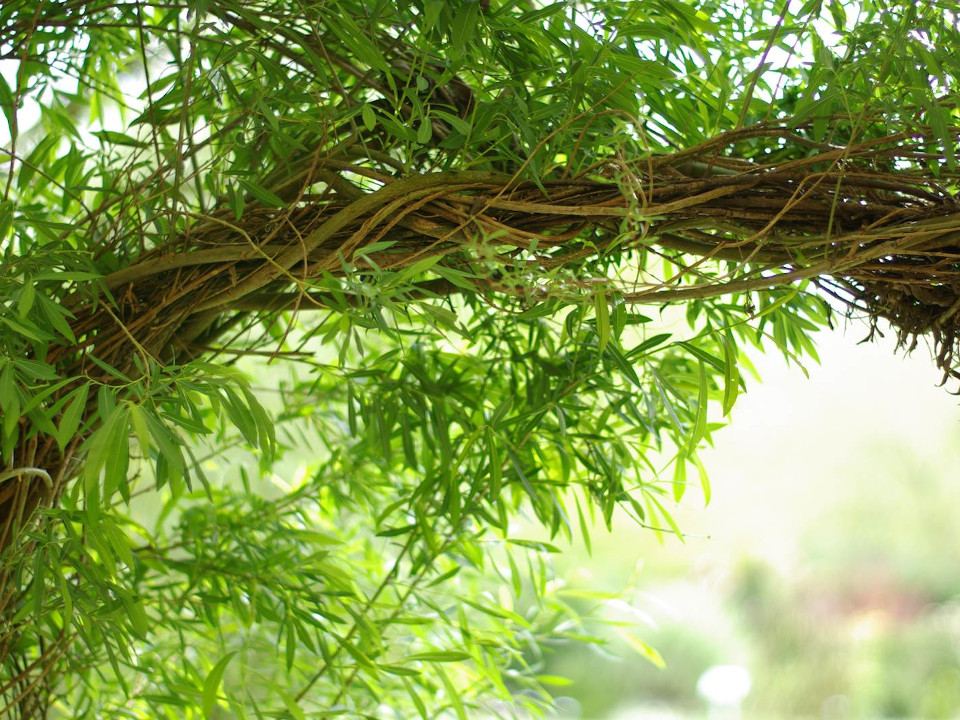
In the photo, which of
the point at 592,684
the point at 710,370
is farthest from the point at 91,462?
the point at 592,684

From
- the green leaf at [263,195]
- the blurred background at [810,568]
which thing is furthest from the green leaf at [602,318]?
the blurred background at [810,568]

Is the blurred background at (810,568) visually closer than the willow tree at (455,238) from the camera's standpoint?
No

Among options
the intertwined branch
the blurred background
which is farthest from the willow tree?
the blurred background

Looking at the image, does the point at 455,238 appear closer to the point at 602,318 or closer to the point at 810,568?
the point at 602,318

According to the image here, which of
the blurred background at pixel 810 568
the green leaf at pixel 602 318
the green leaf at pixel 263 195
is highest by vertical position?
the blurred background at pixel 810 568

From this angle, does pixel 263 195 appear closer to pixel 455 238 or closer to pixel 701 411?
pixel 455 238

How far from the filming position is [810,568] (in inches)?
96.8

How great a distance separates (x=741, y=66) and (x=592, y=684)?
2.22 metres

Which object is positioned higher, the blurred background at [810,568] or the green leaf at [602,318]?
the blurred background at [810,568]

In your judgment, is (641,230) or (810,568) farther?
(810,568)

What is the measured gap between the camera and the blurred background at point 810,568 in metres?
2.36

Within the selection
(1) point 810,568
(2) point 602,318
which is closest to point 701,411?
(2) point 602,318

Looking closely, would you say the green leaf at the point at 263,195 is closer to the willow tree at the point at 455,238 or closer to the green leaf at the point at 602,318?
the willow tree at the point at 455,238

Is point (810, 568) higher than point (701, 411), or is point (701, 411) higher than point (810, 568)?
point (810, 568)
